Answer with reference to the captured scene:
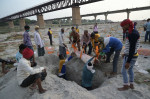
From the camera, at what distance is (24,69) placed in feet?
7.70

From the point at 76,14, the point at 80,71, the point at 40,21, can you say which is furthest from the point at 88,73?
the point at 40,21

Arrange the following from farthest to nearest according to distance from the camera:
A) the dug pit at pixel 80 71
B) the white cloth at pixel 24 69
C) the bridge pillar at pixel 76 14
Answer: the bridge pillar at pixel 76 14 < the dug pit at pixel 80 71 < the white cloth at pixel 24 69

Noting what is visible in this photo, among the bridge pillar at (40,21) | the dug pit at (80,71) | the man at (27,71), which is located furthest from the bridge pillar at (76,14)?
the man at (27,71)

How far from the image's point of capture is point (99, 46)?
11.4 feet

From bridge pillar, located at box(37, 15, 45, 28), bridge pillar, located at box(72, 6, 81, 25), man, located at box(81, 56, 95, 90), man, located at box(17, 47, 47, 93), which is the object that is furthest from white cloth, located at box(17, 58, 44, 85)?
bridge pillar, located at box(37, 15, 45, 28)

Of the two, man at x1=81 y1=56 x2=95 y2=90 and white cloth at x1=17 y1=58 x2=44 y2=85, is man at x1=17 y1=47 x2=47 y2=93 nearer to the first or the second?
white cloth at x1=17 y1=58 x2=44 y2=85

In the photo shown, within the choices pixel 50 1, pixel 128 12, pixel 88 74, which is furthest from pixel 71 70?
pixel 128 12

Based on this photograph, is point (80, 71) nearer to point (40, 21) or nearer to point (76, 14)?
point (76, 14)

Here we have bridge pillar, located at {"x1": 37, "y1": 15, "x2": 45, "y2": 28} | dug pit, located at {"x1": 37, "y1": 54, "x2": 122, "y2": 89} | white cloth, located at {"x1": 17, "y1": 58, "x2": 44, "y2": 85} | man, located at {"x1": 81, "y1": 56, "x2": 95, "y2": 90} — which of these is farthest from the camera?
bridge pillar, located at {"x1": 37, "y1": 15, "x2": 45, "y2": 28}

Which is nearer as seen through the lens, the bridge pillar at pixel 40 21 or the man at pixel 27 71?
the man at pixel 27 71

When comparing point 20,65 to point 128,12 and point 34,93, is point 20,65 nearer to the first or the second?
point 34,93

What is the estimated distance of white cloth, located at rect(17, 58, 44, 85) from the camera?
7.34 feet

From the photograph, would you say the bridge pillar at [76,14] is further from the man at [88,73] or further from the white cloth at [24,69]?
the white cloth at [24,69]

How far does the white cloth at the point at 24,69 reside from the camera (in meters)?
2.24
